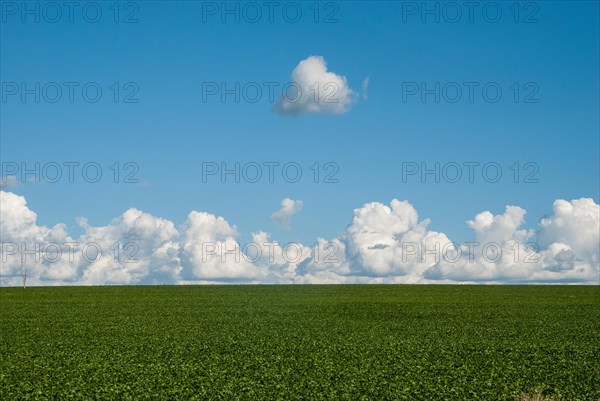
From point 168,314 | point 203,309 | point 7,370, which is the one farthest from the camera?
point 203,309

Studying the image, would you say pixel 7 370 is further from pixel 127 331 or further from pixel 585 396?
pixel 585 396

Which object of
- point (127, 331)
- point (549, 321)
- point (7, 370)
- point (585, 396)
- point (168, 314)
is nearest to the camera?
point (585, 396)

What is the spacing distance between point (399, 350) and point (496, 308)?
76.9 feet

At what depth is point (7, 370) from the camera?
72.4 feet

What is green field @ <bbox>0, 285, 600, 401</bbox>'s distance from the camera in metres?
19.1

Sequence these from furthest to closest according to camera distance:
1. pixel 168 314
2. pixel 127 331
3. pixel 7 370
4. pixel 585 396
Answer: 1. pixel 168 314
2. pixel 127 331
3. pixel 7 370
4. pixel 585 396

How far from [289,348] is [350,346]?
2.46 m

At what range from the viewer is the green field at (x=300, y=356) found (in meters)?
19.1

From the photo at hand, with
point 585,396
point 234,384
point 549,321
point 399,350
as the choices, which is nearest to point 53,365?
point 234,384

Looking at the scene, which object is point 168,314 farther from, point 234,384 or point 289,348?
point 234,384

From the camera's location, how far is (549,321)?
3778cm

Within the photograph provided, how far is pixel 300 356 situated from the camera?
2411 centimetres

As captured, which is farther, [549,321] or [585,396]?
[549,321]

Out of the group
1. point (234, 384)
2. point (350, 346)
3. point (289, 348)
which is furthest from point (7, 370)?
point (350, 346)
